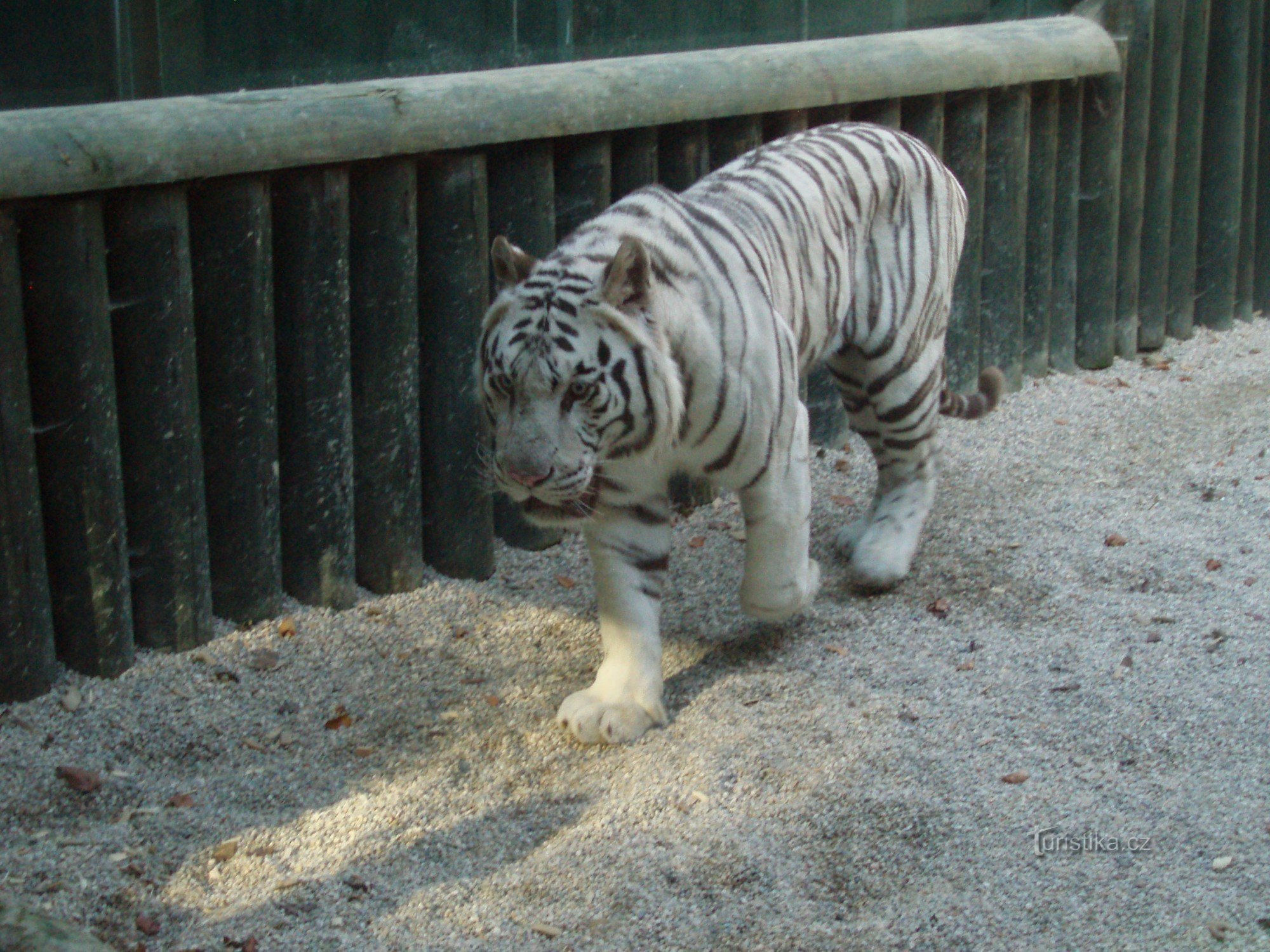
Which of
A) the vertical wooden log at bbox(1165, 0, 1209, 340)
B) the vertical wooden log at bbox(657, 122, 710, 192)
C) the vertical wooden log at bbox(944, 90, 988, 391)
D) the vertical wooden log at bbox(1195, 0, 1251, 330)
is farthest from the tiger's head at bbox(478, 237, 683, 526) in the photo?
the vertical wooden log at bbox(1195, 0, 1251, 330)

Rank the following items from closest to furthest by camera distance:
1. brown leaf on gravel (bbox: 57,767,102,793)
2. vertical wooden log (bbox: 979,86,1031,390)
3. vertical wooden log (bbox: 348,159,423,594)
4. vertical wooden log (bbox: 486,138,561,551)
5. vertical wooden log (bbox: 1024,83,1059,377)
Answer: brown leaf on gravel (bbox: 57,767,102,793)
vertical wooden log (bbox: 348,159,423,594)
vertical wooden log (bbox: 486,138,561,551)
vertical wooden log (bbox: 979,86,1031,390)
vertical wooden log (bbox: 1024,83,1059,377)

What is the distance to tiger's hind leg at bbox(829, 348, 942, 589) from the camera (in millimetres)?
4441

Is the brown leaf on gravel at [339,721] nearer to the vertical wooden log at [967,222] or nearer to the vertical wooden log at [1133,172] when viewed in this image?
the vertical wooden log at [967,222]

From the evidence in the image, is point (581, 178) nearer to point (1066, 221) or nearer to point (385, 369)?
point (385, 369)

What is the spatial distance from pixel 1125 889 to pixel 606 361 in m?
1.47

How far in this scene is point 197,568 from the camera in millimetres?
3914

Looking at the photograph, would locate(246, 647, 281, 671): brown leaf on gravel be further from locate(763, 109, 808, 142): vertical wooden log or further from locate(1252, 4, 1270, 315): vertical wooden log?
locate(1252, 4, 1270, 315): vertical wooden log

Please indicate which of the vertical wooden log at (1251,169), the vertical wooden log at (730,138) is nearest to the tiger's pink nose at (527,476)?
the vertical wooden log at (730,138)

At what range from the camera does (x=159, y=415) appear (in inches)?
148

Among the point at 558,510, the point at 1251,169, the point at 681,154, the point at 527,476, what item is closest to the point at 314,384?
the point at 558,510

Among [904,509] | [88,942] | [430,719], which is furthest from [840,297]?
[88,942]

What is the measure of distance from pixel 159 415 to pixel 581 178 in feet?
4.96

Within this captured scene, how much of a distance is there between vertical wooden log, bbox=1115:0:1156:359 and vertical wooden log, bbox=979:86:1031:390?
26.1 inches

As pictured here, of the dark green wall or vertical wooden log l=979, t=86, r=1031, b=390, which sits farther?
vertical wooden log l=979, t=86, r=1031, b=390
